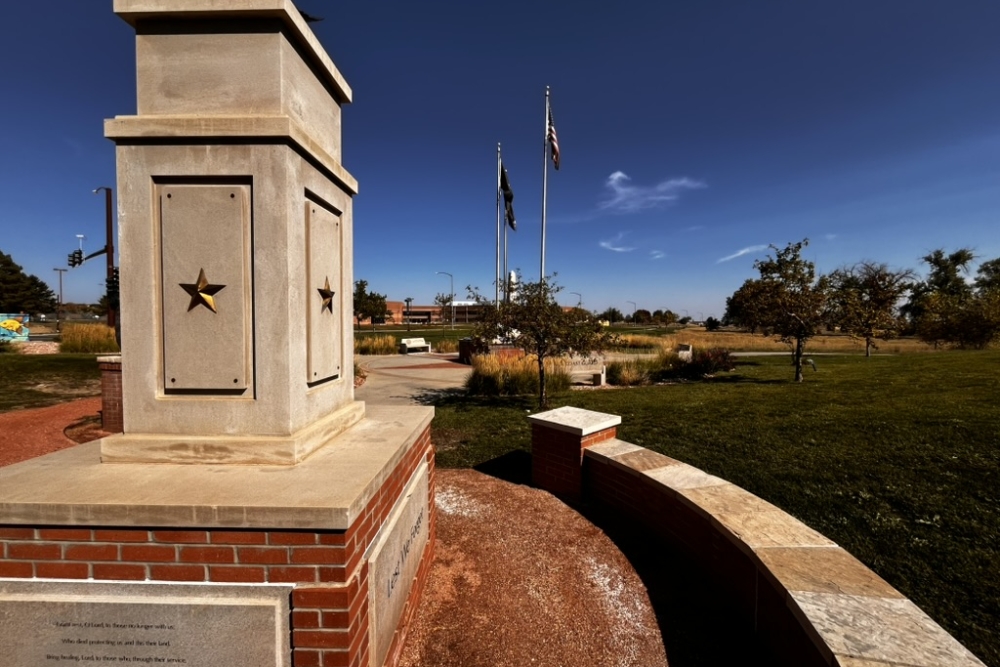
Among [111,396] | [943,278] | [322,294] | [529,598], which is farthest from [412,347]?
[943,278]

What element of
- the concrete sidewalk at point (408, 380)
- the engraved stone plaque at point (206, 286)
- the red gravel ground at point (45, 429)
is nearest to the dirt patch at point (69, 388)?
the red gravel ground at point (45, 429)

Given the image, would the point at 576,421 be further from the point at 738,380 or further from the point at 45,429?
the point at 738,380

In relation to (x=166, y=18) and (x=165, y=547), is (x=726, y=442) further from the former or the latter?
(x=166, y=18)

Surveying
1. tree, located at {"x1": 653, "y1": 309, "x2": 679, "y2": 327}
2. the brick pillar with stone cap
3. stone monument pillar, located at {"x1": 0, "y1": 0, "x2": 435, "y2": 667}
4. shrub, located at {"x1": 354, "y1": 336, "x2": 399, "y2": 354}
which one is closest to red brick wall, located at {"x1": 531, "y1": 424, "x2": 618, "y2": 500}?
the brick pillar with stone cap

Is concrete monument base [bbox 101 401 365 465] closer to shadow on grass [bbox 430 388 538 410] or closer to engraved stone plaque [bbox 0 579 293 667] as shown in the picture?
engraved stone plaque [bbox 0 579 293 667]

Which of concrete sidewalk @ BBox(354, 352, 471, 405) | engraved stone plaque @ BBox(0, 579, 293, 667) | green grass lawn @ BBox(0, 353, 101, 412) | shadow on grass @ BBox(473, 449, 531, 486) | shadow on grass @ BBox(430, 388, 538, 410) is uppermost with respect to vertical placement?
engraved stone plaque @ BBox(0, 579, 293, 667)

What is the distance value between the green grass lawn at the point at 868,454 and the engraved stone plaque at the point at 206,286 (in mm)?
4049

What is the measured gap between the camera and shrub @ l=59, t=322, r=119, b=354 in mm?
19750

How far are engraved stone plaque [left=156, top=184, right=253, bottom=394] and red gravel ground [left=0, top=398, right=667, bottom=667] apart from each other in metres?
2.01

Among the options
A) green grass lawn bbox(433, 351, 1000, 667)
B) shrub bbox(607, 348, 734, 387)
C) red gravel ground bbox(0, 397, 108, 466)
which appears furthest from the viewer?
shrub bbox(607, 348, 734, 387)

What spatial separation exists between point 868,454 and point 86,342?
2786 cm

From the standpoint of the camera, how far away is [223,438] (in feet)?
8.00

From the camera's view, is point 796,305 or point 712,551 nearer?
point 712,551

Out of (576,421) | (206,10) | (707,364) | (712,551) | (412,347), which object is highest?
(206,10)
